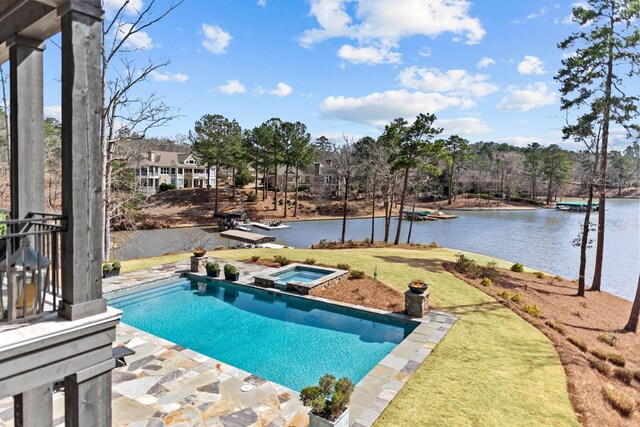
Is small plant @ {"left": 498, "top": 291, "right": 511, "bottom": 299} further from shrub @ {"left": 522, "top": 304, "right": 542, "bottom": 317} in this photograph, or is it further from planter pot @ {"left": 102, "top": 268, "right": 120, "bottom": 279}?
planter pot @ {"left": 102, "top": 268, "right": 120, "bottom": 279}

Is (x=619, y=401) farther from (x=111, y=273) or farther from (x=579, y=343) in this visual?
(x=111, y=273)

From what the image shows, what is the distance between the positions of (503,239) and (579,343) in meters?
25.7

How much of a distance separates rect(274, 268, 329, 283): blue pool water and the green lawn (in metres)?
5.30

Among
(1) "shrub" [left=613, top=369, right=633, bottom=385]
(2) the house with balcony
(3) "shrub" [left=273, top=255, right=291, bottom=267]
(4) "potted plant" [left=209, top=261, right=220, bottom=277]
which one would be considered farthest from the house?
(2) the house with balcony

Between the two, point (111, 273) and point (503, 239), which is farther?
point (503, 239)

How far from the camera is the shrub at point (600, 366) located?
8938 mm

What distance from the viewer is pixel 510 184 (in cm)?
6719

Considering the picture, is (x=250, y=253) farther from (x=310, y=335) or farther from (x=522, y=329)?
(x=522, y=329)

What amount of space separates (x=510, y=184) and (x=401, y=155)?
51.1 m

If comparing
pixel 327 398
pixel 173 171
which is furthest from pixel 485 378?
pixel 173 171

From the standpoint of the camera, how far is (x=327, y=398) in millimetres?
5871

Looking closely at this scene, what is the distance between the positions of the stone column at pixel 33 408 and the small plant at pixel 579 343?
12164mm

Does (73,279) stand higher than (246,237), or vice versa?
(73,279)

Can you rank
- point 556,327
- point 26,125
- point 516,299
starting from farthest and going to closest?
point 516,299 < point 556,327 < point 26,125
